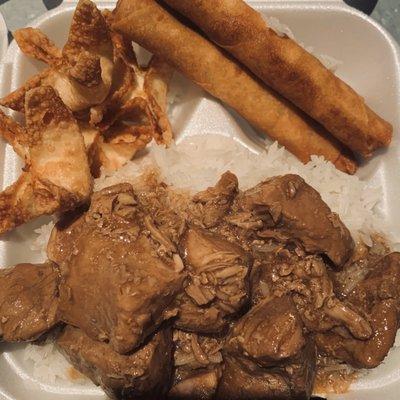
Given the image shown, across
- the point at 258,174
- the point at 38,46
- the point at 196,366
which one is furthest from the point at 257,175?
the point at 38,46

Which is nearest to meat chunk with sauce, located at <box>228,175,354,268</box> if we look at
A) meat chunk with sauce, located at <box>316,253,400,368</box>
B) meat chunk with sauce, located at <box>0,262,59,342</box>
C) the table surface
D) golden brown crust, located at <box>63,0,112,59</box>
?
meat chunk with sauce, located at <box>316,253,400,368</box>

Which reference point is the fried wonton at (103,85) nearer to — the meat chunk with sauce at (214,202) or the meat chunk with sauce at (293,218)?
the meat chunk with sauce at (214,202)

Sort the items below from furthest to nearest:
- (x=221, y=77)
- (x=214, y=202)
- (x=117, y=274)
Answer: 1. (x=221, y=77)
2. (x=214, y=202)
3. (x=117, y=274)

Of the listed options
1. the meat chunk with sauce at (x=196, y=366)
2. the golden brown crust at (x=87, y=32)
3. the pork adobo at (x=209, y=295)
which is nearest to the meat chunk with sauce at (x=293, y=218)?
the pork adobo at (x=209, y=295)

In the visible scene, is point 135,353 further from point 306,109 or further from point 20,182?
point 306,109

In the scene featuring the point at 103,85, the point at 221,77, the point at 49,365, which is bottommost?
the point at 49,365

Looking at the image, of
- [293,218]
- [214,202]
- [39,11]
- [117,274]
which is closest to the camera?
[117,274]

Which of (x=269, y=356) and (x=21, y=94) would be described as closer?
(x=269, y=356)

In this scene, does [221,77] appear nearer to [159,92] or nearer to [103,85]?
[159,92]
